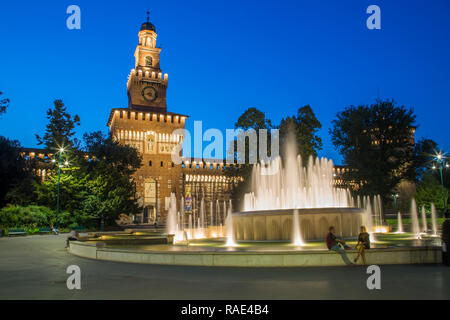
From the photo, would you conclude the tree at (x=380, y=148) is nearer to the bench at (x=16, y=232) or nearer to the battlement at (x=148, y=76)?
the bench at (x=16, y=232)

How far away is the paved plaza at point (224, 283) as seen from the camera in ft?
18.5

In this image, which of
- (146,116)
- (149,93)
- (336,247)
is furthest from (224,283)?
(149,93)

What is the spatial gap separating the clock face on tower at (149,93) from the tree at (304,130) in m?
33.4

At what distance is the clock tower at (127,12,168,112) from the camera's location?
61.1m

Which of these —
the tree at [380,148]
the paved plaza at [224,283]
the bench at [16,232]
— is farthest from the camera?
the tree at [380,148]

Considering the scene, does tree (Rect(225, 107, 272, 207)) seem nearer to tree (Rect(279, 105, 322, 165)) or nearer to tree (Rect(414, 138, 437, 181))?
tree (Rect(279, 105, 322, 165))

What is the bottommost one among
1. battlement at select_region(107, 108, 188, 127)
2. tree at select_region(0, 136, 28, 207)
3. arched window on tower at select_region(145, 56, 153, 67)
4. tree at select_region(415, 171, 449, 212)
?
tree at select_region(415, 171, 449, 212)

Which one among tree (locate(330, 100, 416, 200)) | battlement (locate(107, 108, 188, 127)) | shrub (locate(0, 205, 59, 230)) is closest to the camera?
shrub (locate(0, 205, 59, 230))

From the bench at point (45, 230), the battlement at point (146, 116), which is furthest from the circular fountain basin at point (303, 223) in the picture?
the battlement at point (146, 116)

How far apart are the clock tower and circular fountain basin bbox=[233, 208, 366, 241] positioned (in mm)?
50174

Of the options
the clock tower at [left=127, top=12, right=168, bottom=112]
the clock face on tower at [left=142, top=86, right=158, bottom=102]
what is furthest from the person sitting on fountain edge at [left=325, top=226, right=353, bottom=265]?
the clock face on tower at [left=142, top=86, right=158, bottom=102]

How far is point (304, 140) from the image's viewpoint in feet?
109
